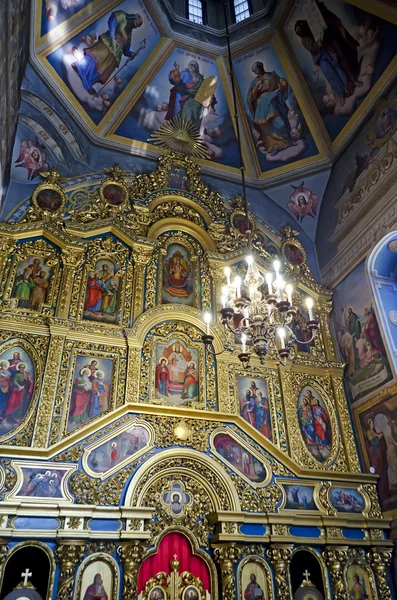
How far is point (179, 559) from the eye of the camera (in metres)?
7.30

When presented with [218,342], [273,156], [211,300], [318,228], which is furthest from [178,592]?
[273,156]

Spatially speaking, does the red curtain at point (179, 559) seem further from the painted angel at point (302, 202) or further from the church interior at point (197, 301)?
the painted angel at point (302, 202)

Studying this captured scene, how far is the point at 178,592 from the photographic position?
7051 mm

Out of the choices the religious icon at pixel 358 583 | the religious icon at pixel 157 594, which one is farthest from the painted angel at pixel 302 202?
the religious icon at pixel 157 594

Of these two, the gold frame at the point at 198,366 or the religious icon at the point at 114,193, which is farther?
the religious icon at the point at 114,193

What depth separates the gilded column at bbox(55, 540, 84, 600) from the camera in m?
6.34

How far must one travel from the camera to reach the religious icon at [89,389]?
7.80 m

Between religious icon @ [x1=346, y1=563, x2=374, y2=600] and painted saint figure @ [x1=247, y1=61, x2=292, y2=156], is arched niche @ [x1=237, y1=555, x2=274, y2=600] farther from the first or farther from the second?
painted saint figure @ [x1=247, y1=61, x2=292, y2=156]

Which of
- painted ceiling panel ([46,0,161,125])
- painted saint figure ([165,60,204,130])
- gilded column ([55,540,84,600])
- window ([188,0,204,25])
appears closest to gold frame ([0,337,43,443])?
gilded column ([55,540,84,600])

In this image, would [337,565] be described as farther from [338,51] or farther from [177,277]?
[338,51]

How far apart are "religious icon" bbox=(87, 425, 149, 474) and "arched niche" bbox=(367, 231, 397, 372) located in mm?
4807

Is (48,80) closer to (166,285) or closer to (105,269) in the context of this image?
(105,269)

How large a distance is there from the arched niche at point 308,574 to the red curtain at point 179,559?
4.76 ft

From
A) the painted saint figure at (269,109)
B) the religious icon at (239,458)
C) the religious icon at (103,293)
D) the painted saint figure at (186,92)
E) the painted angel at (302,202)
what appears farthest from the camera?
the painted angel at (302,202)
